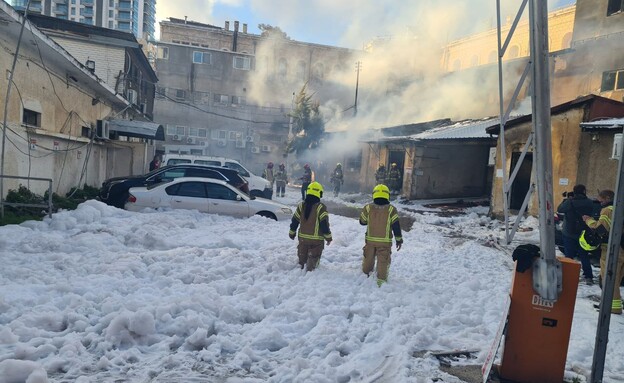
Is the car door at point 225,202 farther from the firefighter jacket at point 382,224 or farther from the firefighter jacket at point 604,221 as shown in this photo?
the firefighter jacket at point 604,221

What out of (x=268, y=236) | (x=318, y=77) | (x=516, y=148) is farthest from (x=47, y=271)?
(x=318, y=77)

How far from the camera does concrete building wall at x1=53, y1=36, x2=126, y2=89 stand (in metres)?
20.0

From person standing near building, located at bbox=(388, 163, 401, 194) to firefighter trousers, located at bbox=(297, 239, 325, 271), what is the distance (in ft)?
51.1

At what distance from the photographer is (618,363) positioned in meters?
4.11

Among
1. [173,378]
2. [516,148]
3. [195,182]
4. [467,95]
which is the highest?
[467,95]

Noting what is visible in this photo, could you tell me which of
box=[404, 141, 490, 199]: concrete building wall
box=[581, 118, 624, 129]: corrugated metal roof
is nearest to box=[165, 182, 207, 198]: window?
box=[581, 118, 624, 129]: corrugated metal roof

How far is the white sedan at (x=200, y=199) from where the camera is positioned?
10.8m

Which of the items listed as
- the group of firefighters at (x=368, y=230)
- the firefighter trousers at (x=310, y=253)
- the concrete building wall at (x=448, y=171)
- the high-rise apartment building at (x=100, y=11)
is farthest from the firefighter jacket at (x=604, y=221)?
the high-rise apartment building at (x=100, y=11)

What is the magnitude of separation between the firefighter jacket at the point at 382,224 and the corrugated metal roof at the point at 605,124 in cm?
811

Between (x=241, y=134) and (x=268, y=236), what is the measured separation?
109ft

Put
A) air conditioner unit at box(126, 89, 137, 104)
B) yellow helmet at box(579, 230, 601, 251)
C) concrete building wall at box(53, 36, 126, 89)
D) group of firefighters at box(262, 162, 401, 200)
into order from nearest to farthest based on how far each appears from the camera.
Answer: yellow helmet at box(579, 230, 601, 251) → concrete building wall at box(53, 36, 126, 89) → group of firefighters at box(262, 162, 401, 200) → air conditioner unit at box(126, 89, 137, 104)

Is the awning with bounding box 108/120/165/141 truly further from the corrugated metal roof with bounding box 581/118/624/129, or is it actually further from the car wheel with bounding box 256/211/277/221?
the corrugated metal roof with bounding box 581/118/624/129

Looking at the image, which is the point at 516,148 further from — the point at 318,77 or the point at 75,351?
the point at 318,77

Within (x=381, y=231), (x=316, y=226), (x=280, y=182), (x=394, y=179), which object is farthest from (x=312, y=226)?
(x=394, y=179)
